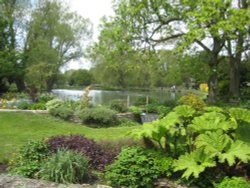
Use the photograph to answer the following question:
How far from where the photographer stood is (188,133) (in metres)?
6.38

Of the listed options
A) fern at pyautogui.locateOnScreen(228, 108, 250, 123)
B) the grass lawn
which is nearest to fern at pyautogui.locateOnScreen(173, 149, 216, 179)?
fern at pyautogui.locateOnScreen(228, 108, 250, 123)

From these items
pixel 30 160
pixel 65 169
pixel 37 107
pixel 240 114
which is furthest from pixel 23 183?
pixel 37 107

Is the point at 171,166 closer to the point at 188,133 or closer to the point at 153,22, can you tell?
the point at 188,133

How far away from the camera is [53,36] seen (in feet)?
138

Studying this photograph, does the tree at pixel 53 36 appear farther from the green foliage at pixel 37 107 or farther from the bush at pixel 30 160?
the bush at pixel 30 160

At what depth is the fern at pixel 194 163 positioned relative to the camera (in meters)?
5.31

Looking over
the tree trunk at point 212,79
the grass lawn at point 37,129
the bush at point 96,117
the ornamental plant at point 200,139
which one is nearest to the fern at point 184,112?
the ornamental plant at point 200,139

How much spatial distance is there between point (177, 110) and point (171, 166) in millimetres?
1136

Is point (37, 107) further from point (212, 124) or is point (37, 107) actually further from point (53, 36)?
point (53, 36)

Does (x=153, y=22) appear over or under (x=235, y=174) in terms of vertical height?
over

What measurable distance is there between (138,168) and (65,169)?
1187 millimetres

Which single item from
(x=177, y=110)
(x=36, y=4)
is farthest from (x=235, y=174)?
(x=36, y=4)

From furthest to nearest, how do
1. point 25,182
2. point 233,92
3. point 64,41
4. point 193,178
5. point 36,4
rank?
1. point 64,41
2. point 36,4
3. point 233,92
4. point 193,178
5. point 25,182

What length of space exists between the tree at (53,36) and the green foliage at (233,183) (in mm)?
23524
